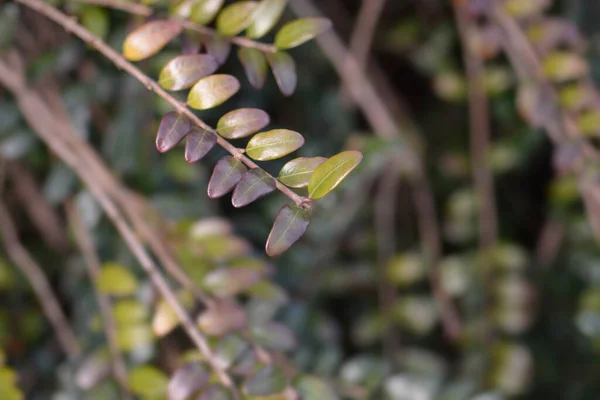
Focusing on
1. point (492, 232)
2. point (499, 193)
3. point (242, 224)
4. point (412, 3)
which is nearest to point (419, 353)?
point (492, 232)

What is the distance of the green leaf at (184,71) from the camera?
0.49 metres

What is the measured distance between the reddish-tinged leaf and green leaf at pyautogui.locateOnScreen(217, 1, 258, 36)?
0.14m

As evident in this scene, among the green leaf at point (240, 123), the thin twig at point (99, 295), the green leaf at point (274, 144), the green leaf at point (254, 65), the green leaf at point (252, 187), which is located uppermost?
the green leaf at point (254, 65)

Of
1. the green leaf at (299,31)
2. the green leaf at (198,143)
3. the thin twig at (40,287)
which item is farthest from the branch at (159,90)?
the thin twig at (40,287)

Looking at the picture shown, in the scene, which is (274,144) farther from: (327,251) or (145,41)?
(327,251)

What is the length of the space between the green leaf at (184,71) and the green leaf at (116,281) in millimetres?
266

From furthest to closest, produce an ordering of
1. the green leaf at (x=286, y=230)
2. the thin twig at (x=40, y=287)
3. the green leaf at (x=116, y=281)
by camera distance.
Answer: the thin twig at (x=40, y=287) < the green leaf at (x=116, y=281) < the green leaf at (x=286, y=230)

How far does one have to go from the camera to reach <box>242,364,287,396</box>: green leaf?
0.53 m

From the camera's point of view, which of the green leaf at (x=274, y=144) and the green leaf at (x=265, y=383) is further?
the green leaf at (x=265, y=383)

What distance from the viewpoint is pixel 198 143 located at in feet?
1.42

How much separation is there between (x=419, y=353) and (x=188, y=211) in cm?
41

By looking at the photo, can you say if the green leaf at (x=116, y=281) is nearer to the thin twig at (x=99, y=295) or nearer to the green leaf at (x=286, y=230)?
the thin twig at (x=99, y=295)

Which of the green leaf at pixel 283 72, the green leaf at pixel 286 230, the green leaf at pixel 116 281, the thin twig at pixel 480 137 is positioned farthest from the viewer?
the thin twig at pixel 480 137

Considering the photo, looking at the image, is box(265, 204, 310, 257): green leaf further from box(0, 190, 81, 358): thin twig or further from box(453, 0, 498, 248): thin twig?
box(453, 0, 498, 248): thin twig
